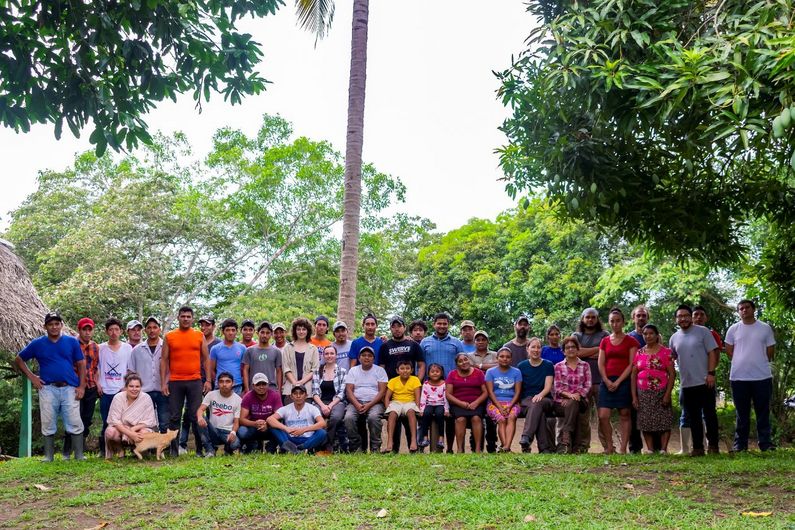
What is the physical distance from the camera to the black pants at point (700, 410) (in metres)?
9.17

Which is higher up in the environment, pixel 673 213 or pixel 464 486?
pixel 673 213

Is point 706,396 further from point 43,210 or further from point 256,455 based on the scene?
point 43,210

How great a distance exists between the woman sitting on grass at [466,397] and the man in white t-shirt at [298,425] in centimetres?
169

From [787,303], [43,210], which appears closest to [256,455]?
[787,303]

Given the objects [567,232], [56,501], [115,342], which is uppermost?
[567,232]

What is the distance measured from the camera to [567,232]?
74.4ft

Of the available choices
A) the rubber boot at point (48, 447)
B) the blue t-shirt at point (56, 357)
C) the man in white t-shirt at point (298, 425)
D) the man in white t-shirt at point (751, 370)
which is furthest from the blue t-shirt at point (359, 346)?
the man in white t-shirt at point (751, 370)

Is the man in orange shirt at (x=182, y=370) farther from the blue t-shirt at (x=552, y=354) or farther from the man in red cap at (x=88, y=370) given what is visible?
the blue t-shirt at (x=552, y=354)

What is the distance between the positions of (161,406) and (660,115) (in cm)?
690

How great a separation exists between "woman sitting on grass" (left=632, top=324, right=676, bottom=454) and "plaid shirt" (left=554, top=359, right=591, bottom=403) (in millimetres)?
599

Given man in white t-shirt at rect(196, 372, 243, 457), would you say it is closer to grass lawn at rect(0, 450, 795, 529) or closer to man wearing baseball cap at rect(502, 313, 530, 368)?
grass lawn at rect(0, 450, 795, 529)

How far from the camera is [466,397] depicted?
9828 millimetres

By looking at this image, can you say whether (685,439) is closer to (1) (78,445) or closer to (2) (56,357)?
(1) (78,445)

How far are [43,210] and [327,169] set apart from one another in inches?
408
